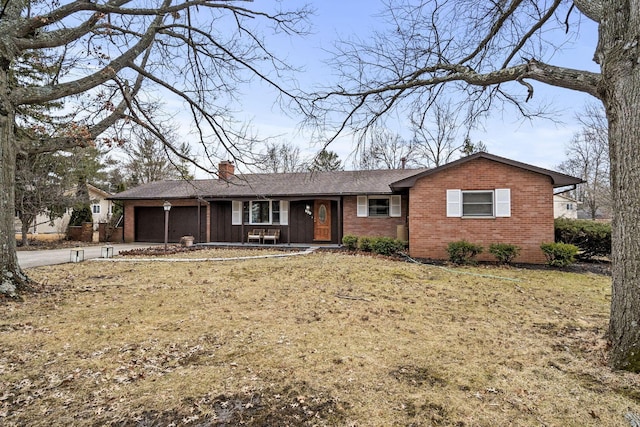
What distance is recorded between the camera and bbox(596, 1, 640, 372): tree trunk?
133 inches

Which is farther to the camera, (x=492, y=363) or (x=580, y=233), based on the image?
(x=580, y=233)

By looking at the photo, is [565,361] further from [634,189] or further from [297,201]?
[297,201]

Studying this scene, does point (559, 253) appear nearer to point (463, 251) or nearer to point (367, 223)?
point (463, 251)

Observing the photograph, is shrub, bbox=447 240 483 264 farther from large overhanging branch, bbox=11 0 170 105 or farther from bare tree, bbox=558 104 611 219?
bare tree, bbox=558 104 611 219

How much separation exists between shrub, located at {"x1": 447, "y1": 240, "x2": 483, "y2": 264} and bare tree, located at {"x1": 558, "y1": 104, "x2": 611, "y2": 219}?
601 inches

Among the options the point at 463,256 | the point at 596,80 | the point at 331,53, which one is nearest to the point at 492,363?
the point at 596,80

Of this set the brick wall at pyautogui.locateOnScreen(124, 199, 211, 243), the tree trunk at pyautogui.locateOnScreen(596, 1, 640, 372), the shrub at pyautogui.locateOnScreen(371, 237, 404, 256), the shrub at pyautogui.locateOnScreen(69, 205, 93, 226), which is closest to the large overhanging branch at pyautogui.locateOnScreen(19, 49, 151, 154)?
the tree trunk at pyautogui.locateOnScreen(596, 1, 640, 372)

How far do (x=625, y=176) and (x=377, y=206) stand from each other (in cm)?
1265

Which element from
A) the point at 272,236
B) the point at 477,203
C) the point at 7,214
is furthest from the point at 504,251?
the point at 7,214

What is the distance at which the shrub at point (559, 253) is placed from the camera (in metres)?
10.2

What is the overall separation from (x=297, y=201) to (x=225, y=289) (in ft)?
33.9

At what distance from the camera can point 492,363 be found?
3.71 m

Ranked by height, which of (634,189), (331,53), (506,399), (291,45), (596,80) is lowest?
(506,399)

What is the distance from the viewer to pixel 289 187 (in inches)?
690
